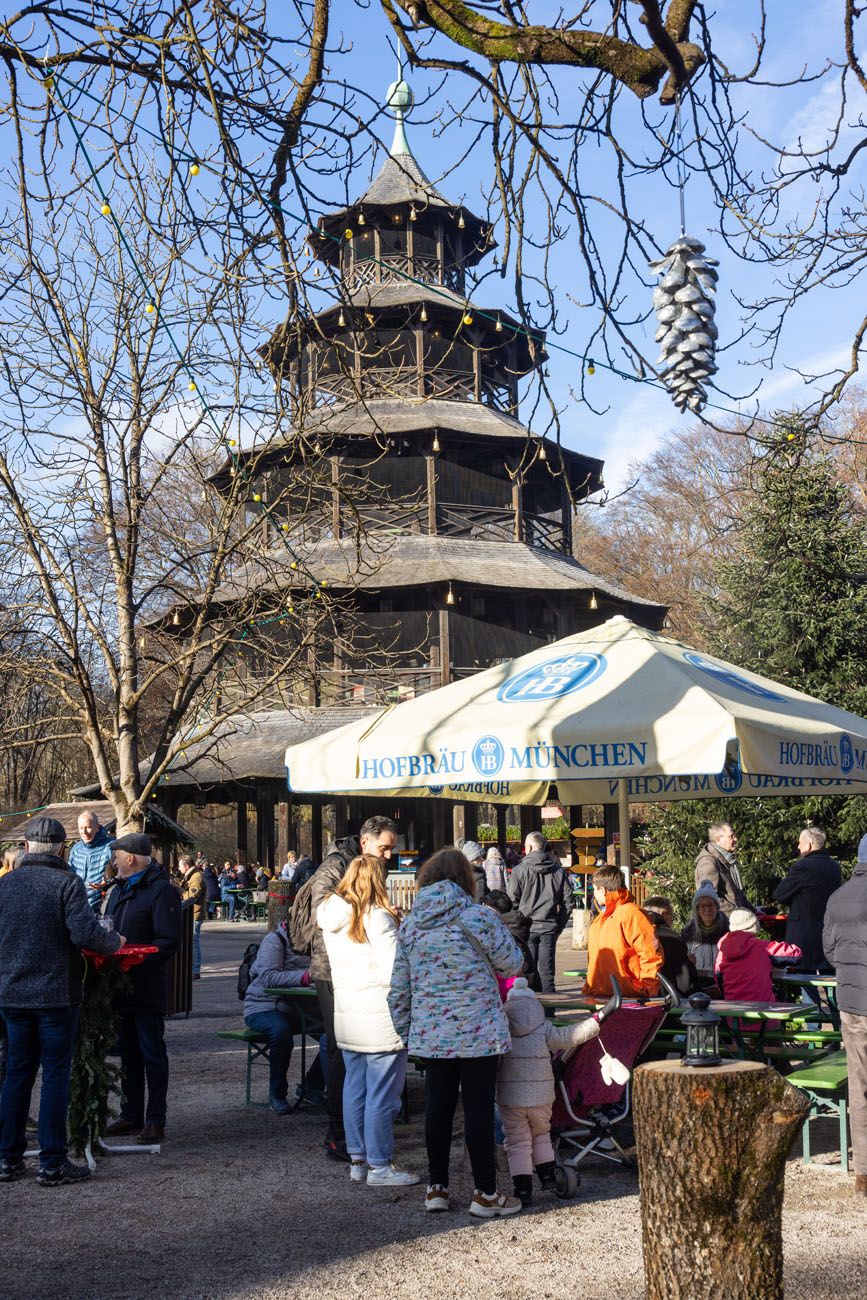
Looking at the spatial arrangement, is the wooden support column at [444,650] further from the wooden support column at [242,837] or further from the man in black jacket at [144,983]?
the man in black jacket at [144,983]

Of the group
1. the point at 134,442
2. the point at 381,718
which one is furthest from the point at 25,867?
the point at 134,442

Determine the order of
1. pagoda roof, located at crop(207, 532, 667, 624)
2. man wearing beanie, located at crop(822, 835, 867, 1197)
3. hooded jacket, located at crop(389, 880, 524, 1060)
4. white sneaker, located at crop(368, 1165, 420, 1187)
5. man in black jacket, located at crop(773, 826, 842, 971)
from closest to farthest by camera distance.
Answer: hooded jacket, located at crop(389, 880, 524, 1060) → man wearing beanie, located at crop(822, 835, 867, 1197) → white sneaker, located at crop(368, 1165, 420, 1187) → man in black jacket, located at crop(773, 826, 842, 971) → pagoda roof, located at crop(207, 532, 667, 624)

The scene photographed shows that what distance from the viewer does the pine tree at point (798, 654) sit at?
18.8 meters

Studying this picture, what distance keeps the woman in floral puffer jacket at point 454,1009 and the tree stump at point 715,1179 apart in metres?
2.16

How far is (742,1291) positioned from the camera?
3617mm

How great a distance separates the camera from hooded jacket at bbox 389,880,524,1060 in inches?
237

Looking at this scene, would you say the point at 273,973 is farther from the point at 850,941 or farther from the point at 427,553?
the point at 427,553

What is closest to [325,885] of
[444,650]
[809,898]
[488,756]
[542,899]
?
[488,756]

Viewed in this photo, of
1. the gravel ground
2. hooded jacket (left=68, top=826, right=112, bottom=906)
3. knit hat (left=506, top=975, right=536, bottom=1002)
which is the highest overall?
hooded jacket (left=68, top=826, right=112, bottom=906)

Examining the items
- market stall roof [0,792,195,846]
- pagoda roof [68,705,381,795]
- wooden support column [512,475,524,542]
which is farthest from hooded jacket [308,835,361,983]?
wooden support column [512,475,524,542]

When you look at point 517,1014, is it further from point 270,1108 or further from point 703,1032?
point 270,1108

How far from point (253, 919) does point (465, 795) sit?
23290mm

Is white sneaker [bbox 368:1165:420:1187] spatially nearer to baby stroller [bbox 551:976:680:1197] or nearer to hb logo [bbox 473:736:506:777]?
baby stroller [bbox 551:976:680:1197]

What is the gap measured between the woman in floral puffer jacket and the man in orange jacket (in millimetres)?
1627
